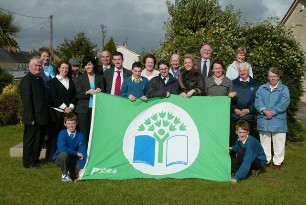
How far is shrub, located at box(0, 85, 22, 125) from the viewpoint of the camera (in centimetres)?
1295

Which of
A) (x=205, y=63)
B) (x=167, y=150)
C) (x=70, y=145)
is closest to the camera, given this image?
(x=70, y=145)

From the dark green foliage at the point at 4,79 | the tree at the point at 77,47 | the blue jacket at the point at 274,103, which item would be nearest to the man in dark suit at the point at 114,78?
the blue jacket at the point at 274,103

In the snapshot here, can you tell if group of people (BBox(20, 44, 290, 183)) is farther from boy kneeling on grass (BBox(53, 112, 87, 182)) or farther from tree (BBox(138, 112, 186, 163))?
tree (BBox(138, 112, 186, 163))

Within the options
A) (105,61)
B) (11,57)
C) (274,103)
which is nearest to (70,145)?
(105,61)

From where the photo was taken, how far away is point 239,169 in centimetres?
633

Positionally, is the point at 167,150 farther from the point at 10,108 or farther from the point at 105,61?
the point at 10,108

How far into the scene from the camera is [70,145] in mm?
6320

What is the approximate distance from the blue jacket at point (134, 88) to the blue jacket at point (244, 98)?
1.64 metres

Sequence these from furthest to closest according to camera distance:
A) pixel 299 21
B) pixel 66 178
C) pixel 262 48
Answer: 1. pixel 299 21
2. pixel 262 48
3. pixel 66 178

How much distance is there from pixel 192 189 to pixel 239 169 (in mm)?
990

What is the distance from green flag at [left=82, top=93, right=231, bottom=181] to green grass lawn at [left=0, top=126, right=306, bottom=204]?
0.24m

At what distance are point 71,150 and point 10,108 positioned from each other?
24.9 feet

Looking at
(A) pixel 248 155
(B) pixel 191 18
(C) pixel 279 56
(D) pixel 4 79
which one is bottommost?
(A) pixel 248 155

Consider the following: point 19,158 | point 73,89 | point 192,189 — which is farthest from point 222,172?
point 19,158
